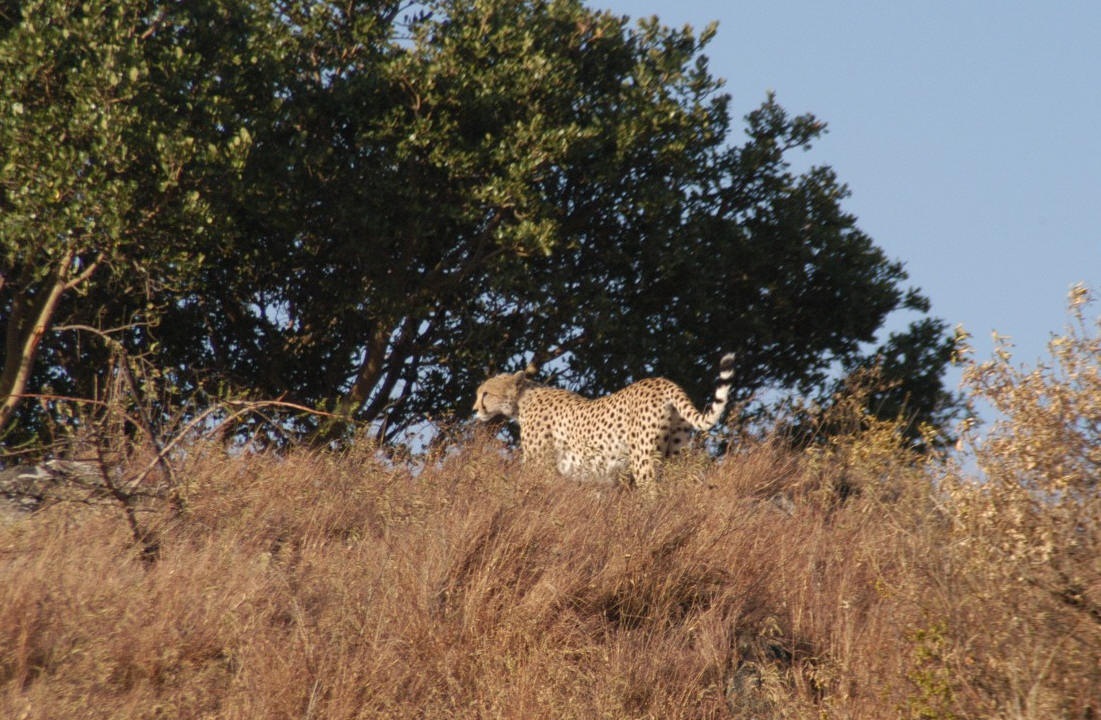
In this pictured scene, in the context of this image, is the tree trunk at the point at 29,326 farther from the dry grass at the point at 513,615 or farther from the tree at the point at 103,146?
the dry grass at the point at 513,615

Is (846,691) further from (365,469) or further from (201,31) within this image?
(201,31)

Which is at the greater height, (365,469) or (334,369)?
(334,369)

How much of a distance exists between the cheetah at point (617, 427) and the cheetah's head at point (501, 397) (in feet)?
0.64

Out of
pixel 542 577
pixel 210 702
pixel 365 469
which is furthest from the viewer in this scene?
pixel 365 469

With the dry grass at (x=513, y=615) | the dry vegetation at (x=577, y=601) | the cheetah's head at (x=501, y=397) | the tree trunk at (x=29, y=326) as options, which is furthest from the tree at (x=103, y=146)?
the dry grass at (x=513, y=615)

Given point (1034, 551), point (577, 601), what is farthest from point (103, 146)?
point (1034, 551)

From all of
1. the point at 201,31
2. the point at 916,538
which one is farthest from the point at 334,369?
the point at 916,538

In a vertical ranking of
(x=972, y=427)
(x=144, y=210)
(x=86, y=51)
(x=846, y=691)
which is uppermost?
(x=86, y=51)

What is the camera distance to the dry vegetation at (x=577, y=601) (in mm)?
5008

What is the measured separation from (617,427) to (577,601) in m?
3.92

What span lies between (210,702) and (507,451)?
5.63 meters

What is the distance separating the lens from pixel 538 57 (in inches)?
454

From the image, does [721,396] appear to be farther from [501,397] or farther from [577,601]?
[577,601]

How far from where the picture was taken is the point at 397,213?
12133 millimetres
